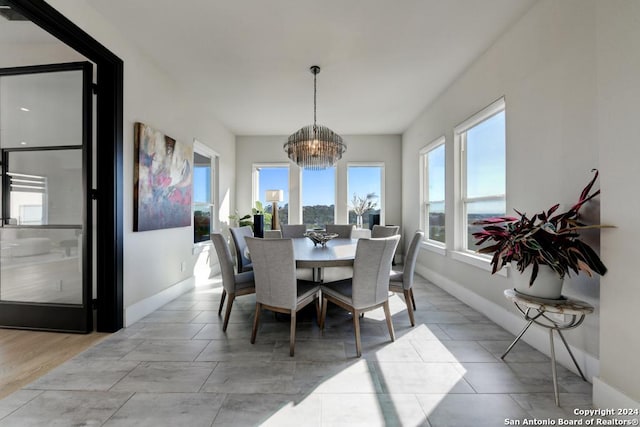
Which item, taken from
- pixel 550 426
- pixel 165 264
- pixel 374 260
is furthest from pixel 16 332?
pixel 550 426

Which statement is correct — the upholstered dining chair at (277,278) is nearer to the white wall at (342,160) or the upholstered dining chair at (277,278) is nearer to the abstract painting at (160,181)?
the abstract painting at (160,181)

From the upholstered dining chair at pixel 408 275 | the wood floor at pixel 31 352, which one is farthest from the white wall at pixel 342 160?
the wood floor at pixel 31 352

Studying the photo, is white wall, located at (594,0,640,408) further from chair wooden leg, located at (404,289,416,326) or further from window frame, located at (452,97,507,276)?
window frame, located at (452,97,507,276)

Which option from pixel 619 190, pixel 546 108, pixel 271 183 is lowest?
pixel 619 190

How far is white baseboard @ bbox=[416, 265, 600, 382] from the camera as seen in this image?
177 cm

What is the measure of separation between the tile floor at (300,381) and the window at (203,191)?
2.11 m

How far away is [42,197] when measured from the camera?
255cm

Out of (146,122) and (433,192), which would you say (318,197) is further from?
(146,122)

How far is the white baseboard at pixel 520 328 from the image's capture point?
1.77 meters

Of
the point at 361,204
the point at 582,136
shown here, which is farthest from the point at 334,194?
the point at 582,136

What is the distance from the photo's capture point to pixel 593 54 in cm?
172

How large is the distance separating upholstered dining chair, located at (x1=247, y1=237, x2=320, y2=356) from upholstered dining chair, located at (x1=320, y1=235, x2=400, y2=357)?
0.40 meters

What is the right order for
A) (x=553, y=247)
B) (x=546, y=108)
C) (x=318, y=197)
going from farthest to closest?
(x=318, y=197) → (x=546, y=108) → (x=553, y=247)

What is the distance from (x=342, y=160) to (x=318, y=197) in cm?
98
